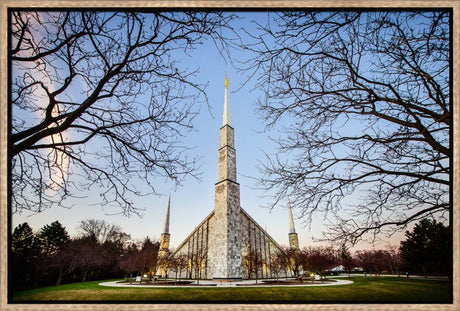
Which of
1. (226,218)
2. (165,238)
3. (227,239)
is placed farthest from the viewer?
(165,238)

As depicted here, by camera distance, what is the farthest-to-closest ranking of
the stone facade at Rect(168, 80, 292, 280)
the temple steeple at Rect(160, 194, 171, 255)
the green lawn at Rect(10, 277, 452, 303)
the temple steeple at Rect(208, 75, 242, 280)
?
1. the temple steeple at Rect(160, 194, 171, 255)
2. the stone facade at Rect(168, 80, 292, 280)
3. the temple steeple at Rect(208, 75, 242, 280)
4. the green lawn at Rect(10, 277, 452, 303)

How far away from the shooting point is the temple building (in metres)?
17.7

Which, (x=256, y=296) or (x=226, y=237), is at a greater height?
(x=226, y=237)

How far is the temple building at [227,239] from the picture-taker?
58.1 ft

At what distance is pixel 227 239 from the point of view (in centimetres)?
1773

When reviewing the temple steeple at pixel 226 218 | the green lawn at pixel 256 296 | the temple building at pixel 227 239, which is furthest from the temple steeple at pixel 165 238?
the green lawn at pixel 256 296

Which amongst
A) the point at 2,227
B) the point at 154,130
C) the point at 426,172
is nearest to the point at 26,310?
the point at 2,227

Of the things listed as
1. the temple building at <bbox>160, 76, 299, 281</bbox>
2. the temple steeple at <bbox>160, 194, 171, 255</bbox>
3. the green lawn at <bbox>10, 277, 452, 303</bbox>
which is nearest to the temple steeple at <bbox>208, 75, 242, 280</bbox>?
the temple building at <bbox>160, 76, 299, 281</bbox>

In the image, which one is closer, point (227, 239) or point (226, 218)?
point (227, 239)

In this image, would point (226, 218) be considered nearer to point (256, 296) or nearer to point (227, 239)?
point (227, 239)

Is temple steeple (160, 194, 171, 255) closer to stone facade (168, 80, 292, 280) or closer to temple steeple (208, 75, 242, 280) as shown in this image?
stone facade (168, 80, 292, 280)

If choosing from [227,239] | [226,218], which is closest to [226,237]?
[227,239]

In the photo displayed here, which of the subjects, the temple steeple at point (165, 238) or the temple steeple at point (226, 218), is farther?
the temple steeple at point (165, 238)

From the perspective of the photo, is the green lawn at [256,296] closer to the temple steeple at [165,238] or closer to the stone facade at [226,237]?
the stone facade at [226,237]
